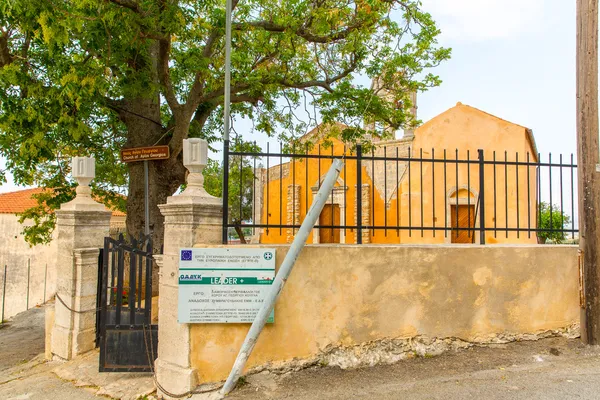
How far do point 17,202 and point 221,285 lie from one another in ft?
72.3

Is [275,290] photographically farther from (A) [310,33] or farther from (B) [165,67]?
(A) [310,33]

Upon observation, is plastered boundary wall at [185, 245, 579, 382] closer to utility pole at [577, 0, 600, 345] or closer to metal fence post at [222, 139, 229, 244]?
utility pole at [577, 0, 600, 345]

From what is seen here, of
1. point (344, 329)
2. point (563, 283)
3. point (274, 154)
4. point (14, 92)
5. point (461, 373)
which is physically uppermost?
point (14, 92)

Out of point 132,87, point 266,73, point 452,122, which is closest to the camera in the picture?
point 132,87

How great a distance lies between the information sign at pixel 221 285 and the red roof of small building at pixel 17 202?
1806 centimetres

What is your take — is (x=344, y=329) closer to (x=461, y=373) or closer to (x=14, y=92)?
(x=461, y=373)

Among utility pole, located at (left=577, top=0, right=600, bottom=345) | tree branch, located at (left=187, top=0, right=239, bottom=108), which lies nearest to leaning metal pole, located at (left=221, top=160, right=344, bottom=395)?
utility pole, located at (left=577, top=0, right=600, bottom=345)

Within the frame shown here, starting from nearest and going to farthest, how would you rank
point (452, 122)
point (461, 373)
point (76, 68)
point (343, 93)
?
point (461, 373), point (76, 68), point (343, 93), point (452, 122)

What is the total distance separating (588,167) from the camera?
5.05 metres

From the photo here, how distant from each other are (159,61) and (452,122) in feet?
38.4

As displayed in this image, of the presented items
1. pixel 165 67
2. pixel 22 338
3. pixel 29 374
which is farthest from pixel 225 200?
pixel 22 338

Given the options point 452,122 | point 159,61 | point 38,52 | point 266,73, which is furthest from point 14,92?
point 452,122

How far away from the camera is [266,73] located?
9438 millimetres

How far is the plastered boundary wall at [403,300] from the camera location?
14.7 feet
